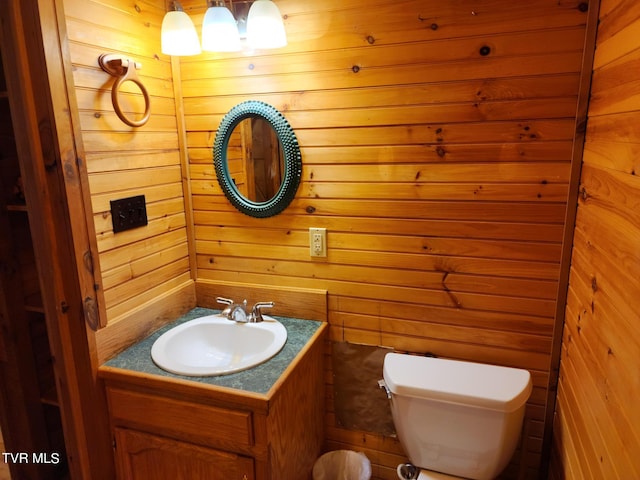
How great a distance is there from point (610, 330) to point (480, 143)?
2.42 feet

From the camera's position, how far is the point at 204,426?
54.6 inches

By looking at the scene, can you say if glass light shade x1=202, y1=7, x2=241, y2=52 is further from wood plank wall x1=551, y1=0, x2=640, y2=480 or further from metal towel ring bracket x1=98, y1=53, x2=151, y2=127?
wood plank wall x1=551, y1=0, x2=640, y2=480

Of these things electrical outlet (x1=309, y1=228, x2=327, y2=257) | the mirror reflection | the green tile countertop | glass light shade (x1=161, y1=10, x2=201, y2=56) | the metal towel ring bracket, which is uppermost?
glass light shade (x1=161, y1=10, x2=201, y2=56)

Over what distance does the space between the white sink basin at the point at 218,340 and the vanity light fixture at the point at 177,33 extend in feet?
3.44

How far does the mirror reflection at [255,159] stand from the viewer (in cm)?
172

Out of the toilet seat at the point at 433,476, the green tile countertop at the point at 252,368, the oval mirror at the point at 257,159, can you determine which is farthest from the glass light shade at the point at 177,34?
the toilet seat at the point at 433,476

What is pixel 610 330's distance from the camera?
Result: 1.00 meters

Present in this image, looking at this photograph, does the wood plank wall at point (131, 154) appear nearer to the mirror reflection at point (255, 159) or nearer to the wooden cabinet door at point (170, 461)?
the mirror reflection at point (255, 159)

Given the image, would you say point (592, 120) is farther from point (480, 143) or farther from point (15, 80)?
point (15, 80)

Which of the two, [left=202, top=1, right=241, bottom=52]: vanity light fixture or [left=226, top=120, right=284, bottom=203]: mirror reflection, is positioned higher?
[left=202, top=1, right=241, bottom=52]: vanity light fixture

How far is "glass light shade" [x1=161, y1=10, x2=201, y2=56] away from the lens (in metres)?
1.52

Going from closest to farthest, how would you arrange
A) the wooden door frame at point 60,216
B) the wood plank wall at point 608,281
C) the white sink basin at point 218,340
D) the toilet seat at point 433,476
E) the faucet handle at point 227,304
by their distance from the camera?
the wood plank wall at point 608,281, the wooden door frame at point 60,216, the toilet seat at point 433,476, the white sink basin at point 218,340, the faucet handle at point 227,304

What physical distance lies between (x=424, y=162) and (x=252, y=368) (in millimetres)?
939

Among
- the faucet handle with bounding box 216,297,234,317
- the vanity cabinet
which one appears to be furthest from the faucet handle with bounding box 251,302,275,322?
the vanity cabinet
